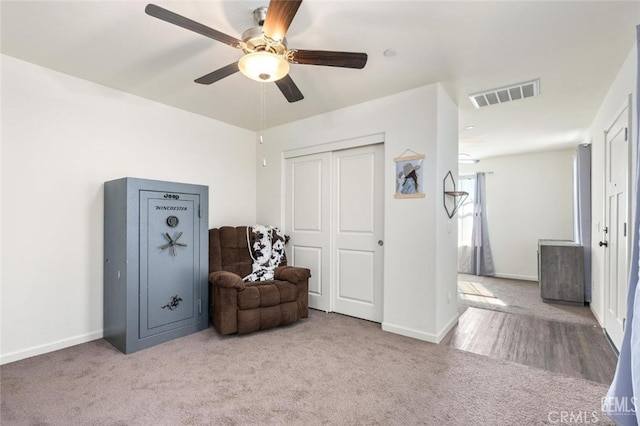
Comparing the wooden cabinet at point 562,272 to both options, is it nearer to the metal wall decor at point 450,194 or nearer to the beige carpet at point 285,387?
the metal wall decor at point 450,194

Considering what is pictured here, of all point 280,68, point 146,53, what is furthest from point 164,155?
point 280,68

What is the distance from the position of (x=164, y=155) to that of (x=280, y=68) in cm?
A: 228

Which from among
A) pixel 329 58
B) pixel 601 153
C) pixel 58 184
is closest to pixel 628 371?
pixel 329 58

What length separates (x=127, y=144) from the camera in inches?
125

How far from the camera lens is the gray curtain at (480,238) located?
6.18 metres

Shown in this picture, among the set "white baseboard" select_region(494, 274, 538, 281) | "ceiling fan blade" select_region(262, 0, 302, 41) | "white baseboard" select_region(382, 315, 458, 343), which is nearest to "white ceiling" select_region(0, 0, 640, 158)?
"ceiling fan blade" select_region(262, 0, 302, 41)

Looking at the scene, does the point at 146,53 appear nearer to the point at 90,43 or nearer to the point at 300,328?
the point at 90,43

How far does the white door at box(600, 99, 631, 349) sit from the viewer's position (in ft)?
7.98

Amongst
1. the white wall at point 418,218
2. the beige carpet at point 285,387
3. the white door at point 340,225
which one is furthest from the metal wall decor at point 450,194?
the beige carpet at point 285,387

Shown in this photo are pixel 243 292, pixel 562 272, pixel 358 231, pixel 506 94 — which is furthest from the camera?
pixel 562 272

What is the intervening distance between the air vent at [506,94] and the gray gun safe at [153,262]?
3059mm

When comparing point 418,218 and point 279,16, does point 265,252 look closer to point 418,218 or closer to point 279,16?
point 418,218

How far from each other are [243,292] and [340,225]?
1.40 m

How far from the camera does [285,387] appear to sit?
2104mm
